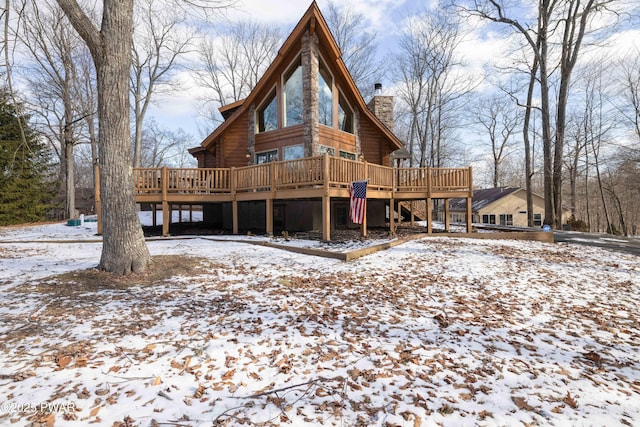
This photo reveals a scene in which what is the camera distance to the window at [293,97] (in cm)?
1288

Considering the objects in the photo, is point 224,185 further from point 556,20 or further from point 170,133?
point 170,133

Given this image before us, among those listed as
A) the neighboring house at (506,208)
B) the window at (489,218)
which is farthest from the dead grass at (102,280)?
the window at (489,218)

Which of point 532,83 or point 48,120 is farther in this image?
point 48,120

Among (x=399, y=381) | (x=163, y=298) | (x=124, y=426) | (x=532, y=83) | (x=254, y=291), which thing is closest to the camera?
(x=124, y=426)

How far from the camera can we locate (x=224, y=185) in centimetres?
1117

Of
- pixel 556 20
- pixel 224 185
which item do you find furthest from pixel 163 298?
pixel 556 20

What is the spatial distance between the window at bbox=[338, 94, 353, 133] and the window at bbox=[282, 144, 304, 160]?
9.14 ft

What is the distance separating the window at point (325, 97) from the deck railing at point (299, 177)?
392 cm

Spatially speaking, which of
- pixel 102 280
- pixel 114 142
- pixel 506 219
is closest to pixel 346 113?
pixel 114 142

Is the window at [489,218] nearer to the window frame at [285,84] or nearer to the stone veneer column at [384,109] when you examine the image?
the stone veneer column at [384,109]

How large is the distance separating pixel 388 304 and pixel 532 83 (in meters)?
21.9

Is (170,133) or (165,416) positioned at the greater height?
(170,133)

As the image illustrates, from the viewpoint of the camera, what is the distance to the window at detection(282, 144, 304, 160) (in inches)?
496

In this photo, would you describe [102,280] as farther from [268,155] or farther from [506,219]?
[506,219]
